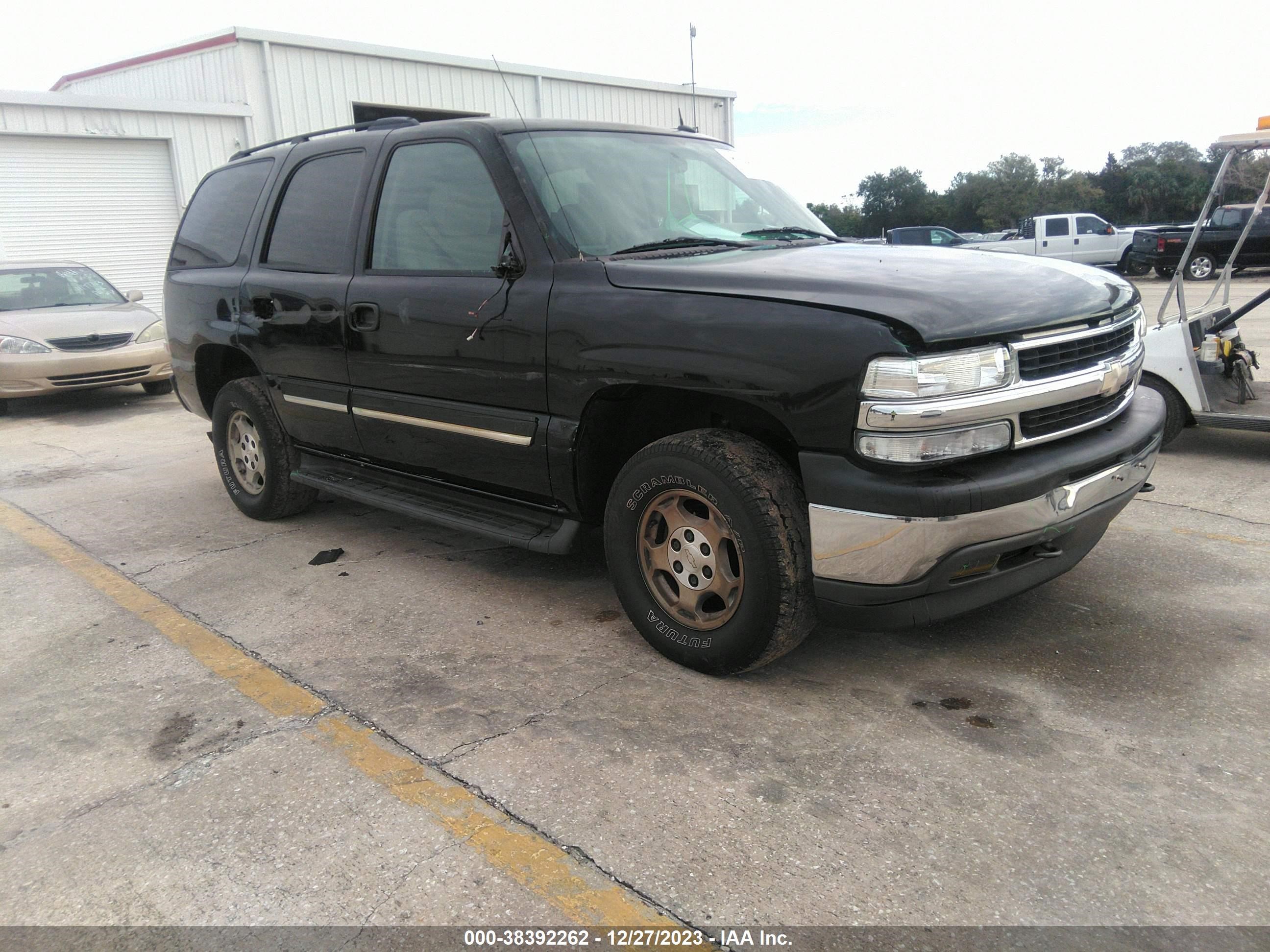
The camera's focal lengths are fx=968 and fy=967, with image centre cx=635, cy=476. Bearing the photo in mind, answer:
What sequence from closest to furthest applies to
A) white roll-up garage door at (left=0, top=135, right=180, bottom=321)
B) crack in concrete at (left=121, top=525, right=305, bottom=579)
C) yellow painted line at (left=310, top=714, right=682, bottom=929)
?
1. yellow painted line at (left=310, top=714, right=682, bottom=929)
2. crack in concrete at (left=121, top=525, right=305, bottom=579)
3. white roll-up garage door at (left=0, top=135, right=180, bottom=321)

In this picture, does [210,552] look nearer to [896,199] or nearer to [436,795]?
[436,795]

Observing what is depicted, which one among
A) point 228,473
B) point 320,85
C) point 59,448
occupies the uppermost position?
point 320,85

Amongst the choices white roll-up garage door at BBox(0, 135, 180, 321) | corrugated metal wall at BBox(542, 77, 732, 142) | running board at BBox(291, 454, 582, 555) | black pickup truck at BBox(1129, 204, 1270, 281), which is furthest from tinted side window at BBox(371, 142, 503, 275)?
corrugated metal wall at BBox(542, 77, 732, 142)

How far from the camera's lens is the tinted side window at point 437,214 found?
386cm

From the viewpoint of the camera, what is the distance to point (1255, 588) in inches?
157

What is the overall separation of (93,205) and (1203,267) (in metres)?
23.3

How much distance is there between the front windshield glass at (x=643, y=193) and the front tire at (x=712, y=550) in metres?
0.94

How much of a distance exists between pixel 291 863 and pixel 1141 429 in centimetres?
306

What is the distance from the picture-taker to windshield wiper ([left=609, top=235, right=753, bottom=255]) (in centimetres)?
364

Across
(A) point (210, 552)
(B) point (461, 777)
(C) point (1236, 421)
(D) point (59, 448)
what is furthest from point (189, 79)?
(B) point (461, 777)

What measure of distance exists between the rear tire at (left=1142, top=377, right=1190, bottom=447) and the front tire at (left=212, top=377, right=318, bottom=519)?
5.12 metres

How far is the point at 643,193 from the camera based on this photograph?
393 centimetres

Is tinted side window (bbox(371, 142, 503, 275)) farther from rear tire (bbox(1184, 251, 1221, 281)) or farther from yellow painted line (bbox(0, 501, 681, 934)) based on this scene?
rear tire (bbox(1184, 251, 1221, 281))

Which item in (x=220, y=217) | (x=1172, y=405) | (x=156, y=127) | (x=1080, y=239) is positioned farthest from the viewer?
(x=1080, y=239)
